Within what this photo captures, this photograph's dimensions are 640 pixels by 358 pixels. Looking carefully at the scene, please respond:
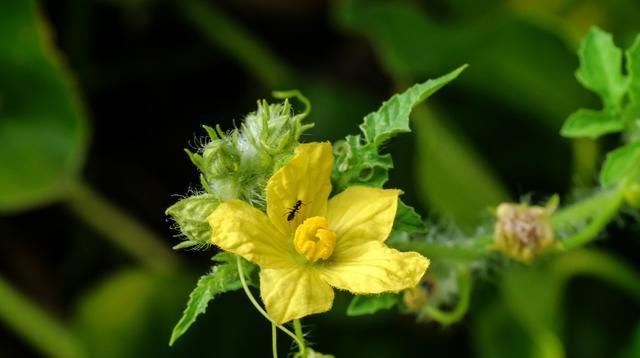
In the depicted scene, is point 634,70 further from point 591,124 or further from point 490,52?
point 490,52

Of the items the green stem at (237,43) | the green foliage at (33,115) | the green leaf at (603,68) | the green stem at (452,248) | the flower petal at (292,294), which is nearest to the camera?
the flower petal at (292,294)

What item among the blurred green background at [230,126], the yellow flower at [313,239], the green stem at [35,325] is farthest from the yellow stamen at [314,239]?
the green stem at [35,325]

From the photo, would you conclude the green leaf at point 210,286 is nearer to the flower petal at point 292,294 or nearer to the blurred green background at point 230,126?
the flower petal at point 292,294

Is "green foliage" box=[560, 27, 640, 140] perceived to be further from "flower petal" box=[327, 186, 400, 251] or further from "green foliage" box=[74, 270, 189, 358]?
"green foliage" box=[74, 270, 189, 358]

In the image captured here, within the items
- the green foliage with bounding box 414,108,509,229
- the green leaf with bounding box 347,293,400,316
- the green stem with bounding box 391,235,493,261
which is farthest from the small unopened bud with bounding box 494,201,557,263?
the green foliage with bounding box 414,108,509,229

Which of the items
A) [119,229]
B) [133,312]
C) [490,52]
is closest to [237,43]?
[119,229]

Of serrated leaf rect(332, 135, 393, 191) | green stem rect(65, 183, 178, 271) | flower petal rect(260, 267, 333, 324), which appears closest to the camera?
flower petal rect(260, 267, 333, 324)
